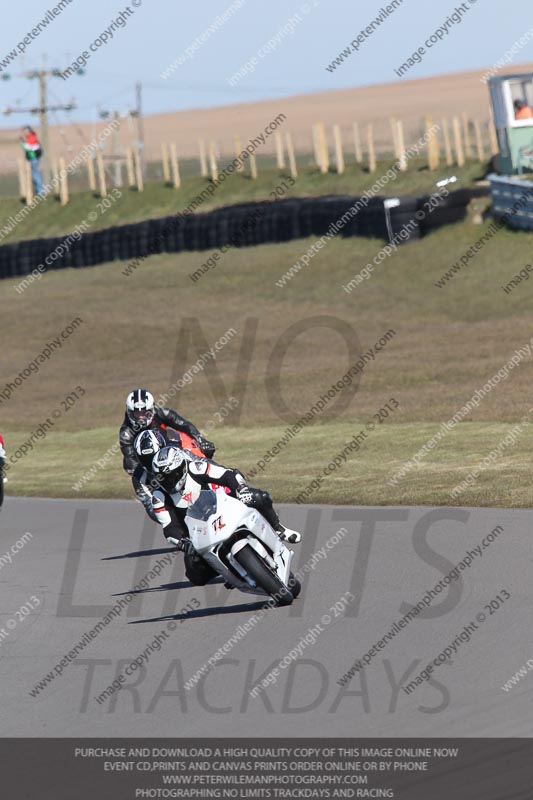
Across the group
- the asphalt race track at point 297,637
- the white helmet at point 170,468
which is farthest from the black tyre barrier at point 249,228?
the white helmet at point 170,468

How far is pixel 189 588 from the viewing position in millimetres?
11086

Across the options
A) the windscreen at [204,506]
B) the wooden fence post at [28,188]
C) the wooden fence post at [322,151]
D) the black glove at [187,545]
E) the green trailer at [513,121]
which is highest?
the windscreen at [204,506]

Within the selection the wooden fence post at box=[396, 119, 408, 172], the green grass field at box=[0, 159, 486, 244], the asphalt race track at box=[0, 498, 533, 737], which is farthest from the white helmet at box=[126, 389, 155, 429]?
the wooden fence post at box=[396, 119, 408, 172]

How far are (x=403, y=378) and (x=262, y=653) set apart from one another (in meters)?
17.4

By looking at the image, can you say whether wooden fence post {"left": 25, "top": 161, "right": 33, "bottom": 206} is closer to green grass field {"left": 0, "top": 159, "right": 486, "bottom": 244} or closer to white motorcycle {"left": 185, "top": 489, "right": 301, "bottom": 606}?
green grass field {"left": 0, "top": 159, "right": 486, "bottom": 244}

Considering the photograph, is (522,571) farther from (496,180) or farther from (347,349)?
(496,180)

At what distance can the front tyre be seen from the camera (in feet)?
30.6

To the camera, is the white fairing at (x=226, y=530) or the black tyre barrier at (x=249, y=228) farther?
the black tyre barrier at (x=249, y=228)

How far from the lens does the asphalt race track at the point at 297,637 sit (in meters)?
6.88

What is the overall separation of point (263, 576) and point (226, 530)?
0.42 m

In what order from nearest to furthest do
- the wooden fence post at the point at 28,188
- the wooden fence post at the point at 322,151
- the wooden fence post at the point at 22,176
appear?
the wooden fence post at the point at 322,151 → the wooden fence post at the point at 28,188 → the wooden fence post at the point at 22,176

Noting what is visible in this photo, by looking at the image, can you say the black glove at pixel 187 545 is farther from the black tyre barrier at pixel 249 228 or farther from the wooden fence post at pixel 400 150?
the wooden fence post at pixel 400 150

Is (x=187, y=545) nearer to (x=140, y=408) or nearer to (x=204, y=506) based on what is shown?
(x=204, y=506)
